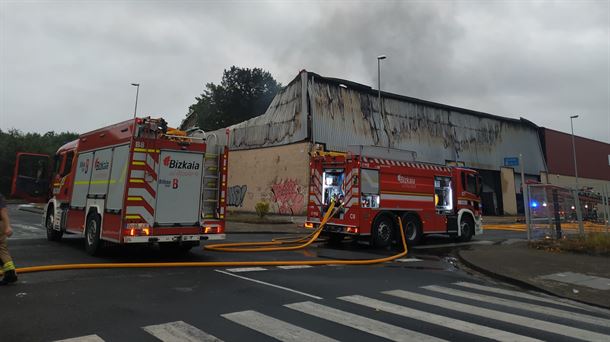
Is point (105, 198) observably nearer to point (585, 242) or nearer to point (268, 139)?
point (585, 242)

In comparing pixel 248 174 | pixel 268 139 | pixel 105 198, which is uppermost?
pixel 268 139

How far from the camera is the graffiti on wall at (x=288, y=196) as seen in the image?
27641 millimetres

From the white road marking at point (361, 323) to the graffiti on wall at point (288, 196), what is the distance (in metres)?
21.5

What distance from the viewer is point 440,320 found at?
17.4 ft

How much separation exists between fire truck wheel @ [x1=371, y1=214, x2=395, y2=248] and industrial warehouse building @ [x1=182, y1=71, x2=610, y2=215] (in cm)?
1013

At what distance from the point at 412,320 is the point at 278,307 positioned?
1746mm

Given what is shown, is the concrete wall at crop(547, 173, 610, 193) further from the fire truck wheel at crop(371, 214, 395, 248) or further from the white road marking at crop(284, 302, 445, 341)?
the white road marking at crop(284, 302, 445, 341)

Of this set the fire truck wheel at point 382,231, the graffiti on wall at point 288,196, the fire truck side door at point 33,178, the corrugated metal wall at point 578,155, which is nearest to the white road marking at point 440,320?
the fire truck wheel at point 382,231

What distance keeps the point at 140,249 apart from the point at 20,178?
491 centimetres

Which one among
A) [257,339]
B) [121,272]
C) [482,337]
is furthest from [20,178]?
[482,337]

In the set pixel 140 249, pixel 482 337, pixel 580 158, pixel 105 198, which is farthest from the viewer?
pixel 580 158

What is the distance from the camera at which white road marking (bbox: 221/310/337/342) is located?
4422 millimetres

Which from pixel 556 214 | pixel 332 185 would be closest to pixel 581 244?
pixel 556 214

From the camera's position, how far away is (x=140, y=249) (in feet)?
36.6
